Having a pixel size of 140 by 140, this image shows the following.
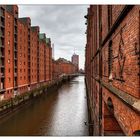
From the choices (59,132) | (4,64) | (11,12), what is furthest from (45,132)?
(11,12)

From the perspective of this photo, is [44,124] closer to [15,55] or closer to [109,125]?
[15,55]

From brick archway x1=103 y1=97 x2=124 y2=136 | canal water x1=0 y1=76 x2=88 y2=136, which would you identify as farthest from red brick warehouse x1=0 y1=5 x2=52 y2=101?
brick archway x1=103 y1=97 x2=124 y2=136

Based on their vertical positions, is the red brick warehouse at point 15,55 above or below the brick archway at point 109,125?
above

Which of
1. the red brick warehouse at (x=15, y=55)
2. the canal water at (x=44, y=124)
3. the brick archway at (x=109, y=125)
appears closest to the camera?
the brick archway at (x=109, y=125)

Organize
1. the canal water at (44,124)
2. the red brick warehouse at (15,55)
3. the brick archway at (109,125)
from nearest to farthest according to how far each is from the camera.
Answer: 1. the brick archway at (109,125)
2. the canal water at (44,124)
3. the red brick warehouse at (15,55)

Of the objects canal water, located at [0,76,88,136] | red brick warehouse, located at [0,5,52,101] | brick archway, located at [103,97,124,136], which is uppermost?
red brick warehouse, located at [0,5,52,101]

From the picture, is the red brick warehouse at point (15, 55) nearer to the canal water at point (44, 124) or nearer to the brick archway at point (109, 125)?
the canal water at point (44, 124)

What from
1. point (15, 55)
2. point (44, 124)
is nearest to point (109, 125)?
point (44, 124)

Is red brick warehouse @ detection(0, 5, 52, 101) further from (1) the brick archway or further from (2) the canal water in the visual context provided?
(1) the brick archway

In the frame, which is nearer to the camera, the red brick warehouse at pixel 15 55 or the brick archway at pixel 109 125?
the brick archway at pixel 109 125

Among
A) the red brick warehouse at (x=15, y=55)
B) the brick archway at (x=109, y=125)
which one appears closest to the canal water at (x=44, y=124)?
the red brick warehouse at (x=15, y=55)

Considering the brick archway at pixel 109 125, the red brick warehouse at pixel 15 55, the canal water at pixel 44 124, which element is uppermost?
the red brick warehouse at pixel 15 55

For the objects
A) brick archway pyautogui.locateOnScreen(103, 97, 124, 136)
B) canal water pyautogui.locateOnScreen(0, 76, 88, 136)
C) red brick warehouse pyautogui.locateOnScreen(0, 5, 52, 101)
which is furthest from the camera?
red brick warehouse pyautogui.locateOnScreen(0, 5, 52, 101)

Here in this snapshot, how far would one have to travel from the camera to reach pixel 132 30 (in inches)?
137
